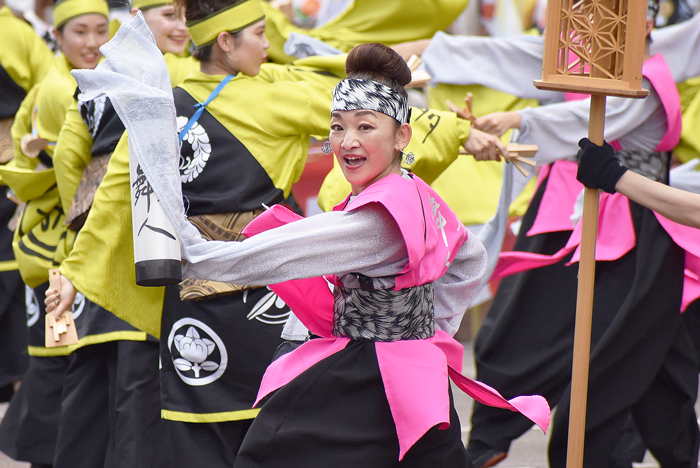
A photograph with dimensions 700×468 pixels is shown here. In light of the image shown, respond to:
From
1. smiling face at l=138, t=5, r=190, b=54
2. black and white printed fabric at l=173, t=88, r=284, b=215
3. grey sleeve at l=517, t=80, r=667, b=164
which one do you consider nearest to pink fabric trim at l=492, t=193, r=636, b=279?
grey sleeve at l=517, t=80, r=667, b=164

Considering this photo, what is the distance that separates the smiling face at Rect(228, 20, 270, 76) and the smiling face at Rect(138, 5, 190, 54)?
83 centimetres

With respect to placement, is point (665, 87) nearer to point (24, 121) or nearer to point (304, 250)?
point (304, 250)

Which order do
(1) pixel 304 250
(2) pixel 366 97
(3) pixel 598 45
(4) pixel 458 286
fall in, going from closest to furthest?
(1) pixel 304 250 < (2) pixel 366 97 < (4) pixel 458 286 < (3) pixel 598 45

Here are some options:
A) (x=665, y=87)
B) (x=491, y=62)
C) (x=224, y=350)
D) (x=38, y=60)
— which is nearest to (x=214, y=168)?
(x=224, y=350)

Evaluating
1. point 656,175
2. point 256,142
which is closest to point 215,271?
point 256,142

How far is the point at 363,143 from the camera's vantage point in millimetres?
2377

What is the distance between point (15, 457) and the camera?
4051 millimetres

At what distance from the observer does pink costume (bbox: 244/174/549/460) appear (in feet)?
7.42

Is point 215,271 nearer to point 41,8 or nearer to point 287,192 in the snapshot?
point 287,192

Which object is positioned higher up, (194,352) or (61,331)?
(61,331)

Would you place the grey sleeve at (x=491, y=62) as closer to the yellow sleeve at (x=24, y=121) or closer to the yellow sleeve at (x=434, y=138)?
the yellow sleeve at (x=434, y=138)

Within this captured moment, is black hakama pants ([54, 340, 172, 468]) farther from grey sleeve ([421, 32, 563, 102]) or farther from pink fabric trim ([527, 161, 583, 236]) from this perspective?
grey sleeve ([421, 32, 563, 102])

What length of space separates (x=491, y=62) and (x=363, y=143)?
2146mm

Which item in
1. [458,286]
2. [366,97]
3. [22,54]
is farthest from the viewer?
[22,54]
